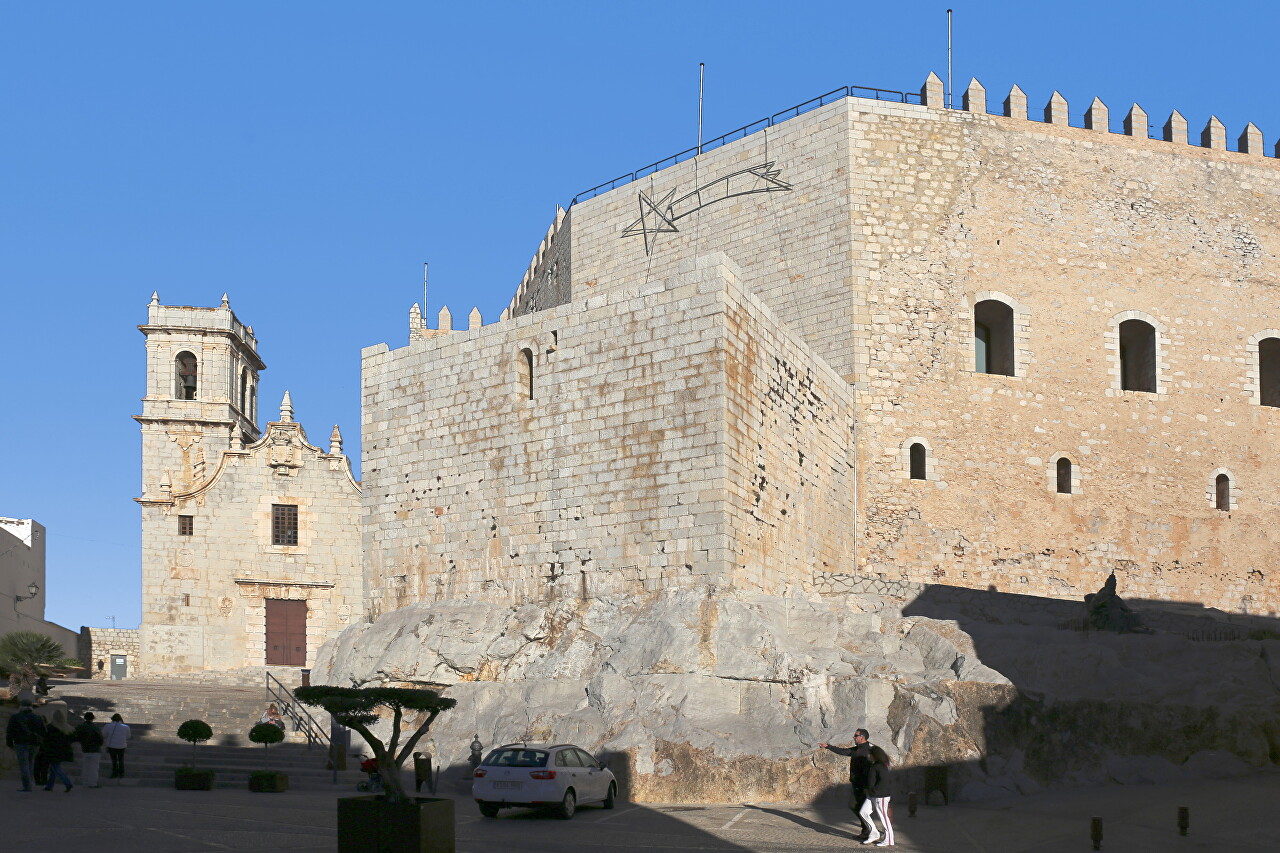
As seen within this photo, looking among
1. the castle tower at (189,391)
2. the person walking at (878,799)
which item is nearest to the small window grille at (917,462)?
the person walking at (878,799)

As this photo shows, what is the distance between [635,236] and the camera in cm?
3088

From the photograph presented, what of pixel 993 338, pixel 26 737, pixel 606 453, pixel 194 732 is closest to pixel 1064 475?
pixel 993 338

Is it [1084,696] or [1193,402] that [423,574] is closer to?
[1084,696]

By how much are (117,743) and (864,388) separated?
49.5 feet

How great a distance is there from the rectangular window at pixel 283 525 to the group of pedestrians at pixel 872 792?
22.2m

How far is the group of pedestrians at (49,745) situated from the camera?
17016 millimetres

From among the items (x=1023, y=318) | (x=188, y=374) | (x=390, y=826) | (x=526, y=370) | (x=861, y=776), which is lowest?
(x=861, y=776)

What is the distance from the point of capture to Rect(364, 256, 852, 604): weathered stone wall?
21531mm

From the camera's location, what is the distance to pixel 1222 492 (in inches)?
1164

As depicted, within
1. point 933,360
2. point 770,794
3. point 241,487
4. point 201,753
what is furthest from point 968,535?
point 241,487

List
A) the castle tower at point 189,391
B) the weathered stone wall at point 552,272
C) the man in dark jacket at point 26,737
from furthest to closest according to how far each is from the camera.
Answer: the castle tower at point 189,391, the weathered stone wall at point 552,272, the man in dark jacket at point 26,737

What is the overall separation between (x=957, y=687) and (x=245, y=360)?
92.9ft

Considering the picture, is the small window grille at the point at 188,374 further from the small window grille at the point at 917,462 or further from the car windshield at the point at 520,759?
the car windshield at the point at 520,759

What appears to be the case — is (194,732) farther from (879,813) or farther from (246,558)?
(246,558)
